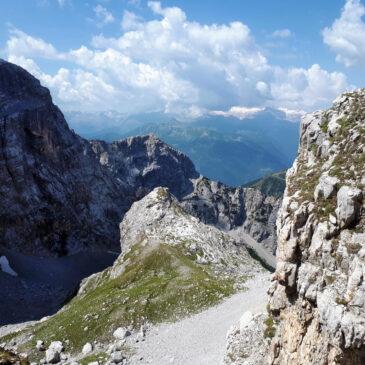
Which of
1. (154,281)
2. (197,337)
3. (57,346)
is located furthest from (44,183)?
(197,337)

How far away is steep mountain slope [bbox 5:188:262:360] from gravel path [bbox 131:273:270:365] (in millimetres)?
2653

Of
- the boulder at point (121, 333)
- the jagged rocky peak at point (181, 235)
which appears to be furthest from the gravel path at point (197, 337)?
the jagged rocky peak at point (181, 235)

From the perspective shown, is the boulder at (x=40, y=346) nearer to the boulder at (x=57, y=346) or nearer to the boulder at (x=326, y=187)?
the boulder at (x=57, y=346)

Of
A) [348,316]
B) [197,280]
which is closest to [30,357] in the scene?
[197,280]

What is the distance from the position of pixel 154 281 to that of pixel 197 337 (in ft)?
69.4

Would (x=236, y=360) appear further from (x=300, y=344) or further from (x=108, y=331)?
(x=108, y=331)

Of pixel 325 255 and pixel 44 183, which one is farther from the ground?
pixel 325 255

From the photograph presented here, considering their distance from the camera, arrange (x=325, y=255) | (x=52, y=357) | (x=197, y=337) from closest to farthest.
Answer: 1. (x=325, y=255)
2. (x=197, y=337)
3. (x=52, y=357)

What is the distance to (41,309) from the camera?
99.8m

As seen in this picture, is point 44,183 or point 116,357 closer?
point 116,357

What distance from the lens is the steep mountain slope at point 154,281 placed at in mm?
60125

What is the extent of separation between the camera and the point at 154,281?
73.0 m

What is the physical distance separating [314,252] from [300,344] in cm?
615

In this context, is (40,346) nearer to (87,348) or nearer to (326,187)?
(87,348)
